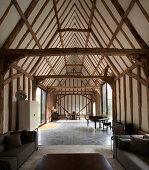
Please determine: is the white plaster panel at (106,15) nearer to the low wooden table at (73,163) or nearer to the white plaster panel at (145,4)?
the white plaster panel at (145,4)

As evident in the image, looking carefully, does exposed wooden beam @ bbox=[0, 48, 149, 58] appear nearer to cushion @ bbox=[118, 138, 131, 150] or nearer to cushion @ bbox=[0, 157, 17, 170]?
cushion @ bbox=[118, 138, 131, 150]

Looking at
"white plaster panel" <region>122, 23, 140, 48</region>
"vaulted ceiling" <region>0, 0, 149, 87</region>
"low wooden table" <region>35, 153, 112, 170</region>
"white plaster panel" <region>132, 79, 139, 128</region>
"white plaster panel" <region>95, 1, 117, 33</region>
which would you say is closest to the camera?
"low wooden table" <region>35, 153, 112, 170</region>

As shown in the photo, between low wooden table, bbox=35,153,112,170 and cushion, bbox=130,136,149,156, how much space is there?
91 centimetres

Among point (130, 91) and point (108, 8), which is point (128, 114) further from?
point (108, 8)

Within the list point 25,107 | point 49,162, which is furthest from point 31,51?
point 49,162

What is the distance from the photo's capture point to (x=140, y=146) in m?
3.62

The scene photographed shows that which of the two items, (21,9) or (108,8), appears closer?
(21,9)

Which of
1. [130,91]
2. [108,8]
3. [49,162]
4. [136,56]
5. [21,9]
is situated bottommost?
[49,162]

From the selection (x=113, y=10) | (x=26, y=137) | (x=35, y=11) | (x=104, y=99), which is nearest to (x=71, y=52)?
(x=35, y=11)

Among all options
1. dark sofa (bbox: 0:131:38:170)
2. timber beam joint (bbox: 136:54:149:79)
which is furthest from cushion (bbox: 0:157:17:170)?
timber beam joint (bbox: 136:54:149:79)

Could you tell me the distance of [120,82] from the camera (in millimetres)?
8805

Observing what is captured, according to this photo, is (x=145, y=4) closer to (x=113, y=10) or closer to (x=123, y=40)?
(x=113, y=10)

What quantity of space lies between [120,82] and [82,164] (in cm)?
649

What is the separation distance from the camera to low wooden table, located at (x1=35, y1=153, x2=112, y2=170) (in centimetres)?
287
